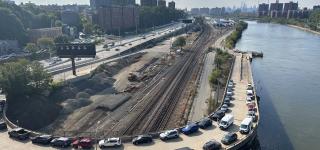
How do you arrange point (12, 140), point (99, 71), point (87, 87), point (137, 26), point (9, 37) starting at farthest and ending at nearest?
point (137, 26)
point (9, 37)
point (99, 71)
point (87, 87)
point (12, 140)

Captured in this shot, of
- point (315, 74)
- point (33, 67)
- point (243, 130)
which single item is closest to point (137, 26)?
point (315, 74)

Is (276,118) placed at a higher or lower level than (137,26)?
lower

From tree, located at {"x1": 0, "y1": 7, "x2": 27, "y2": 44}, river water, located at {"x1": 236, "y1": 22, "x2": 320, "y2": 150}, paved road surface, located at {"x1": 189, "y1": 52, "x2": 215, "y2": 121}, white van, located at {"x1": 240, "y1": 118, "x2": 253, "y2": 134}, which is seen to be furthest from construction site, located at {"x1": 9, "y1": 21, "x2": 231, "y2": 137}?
tree, located at {"x1": 0, "y1": 7, "x2": 27, "y2": 44}

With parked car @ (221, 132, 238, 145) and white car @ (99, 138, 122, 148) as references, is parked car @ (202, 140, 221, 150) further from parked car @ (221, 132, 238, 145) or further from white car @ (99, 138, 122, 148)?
white car @ (99, 138, 122, 148)

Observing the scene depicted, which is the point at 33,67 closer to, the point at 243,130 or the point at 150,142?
the point at 150,142

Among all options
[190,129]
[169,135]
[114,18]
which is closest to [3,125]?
[169,135]

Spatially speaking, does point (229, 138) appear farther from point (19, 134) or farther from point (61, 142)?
point (19, 134)
